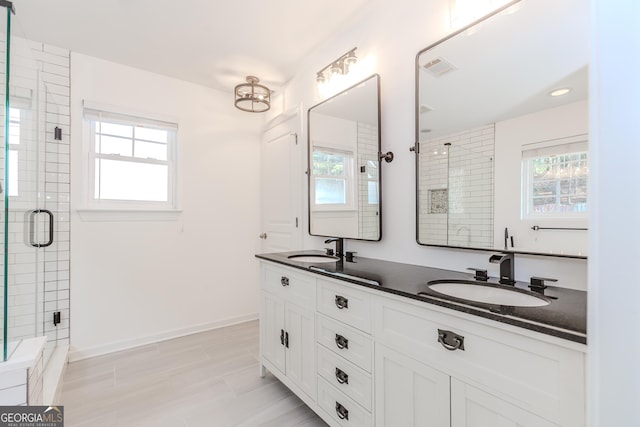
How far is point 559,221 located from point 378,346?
898 mm

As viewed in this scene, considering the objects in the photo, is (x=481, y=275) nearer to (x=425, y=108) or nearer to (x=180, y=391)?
(x=425, y=108)

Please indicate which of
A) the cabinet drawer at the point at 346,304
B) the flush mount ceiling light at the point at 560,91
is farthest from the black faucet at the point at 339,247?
the flush mount ceiling light at the point at 560,91

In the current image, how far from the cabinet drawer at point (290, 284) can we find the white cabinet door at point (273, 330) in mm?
74

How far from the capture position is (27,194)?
191cm

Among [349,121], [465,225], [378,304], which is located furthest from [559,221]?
[349,121]

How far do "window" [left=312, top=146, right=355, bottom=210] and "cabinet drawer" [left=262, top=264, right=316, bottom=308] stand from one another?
714 mm

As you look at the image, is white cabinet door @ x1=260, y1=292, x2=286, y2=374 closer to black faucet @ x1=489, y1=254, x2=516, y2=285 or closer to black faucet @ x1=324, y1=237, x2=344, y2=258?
black faucet @ x1=324, y1=237, x2=344, y2=258

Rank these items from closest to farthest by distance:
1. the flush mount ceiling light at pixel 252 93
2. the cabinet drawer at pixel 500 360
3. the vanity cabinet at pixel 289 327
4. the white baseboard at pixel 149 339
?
the cabinet drawer at pixel 500 360, the vanity cabinet at pixel 289 327, the white baseboard at pixel 149 339, the flush mount ceiling light at pixel 252 93

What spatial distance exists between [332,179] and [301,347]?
1288 mm

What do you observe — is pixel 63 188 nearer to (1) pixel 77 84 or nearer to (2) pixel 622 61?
(1) pixel 77 84

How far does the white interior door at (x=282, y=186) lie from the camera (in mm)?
2826

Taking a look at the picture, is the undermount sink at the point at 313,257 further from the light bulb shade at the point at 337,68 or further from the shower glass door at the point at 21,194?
the shower glass door at the point at 21,194

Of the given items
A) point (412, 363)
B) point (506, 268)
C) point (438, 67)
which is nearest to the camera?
point (412, 363)

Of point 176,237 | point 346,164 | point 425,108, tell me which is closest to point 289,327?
point 346,164
